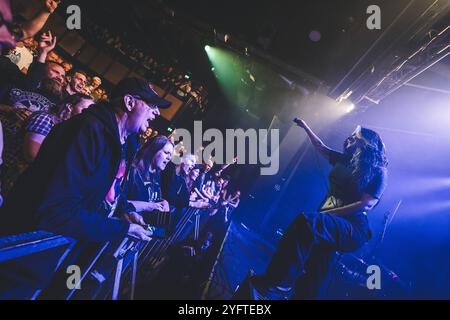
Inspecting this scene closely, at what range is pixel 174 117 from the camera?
1773 cm

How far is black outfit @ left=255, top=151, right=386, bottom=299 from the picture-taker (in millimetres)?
1999

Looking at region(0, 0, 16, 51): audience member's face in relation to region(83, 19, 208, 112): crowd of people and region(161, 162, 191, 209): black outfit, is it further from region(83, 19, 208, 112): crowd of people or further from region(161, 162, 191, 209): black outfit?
region(83, 19, 208, 112): crowd of people

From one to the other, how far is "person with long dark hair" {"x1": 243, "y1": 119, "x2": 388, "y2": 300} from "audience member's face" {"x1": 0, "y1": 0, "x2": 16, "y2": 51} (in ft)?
8.43

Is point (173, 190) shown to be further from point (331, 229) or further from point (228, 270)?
point (331, 229)

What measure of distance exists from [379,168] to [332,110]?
6.93m

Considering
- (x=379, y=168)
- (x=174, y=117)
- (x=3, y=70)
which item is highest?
(x=174, y=117)

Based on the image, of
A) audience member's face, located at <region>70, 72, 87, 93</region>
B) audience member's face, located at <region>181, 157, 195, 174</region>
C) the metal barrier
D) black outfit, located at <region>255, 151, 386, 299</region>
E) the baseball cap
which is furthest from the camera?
audience member's face, located at <region>181, 157, 195, 174</region>

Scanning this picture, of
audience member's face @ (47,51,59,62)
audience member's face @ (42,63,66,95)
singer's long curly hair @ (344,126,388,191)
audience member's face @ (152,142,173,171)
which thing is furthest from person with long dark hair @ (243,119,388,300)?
audience member's face @ (47,51,59,62)

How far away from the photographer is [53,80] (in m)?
3.20

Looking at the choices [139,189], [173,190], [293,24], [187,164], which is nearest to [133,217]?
[139,189]

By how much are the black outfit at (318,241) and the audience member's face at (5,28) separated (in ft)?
8.41

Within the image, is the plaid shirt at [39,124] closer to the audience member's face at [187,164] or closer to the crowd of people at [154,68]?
the audience member's face at [187,164]
